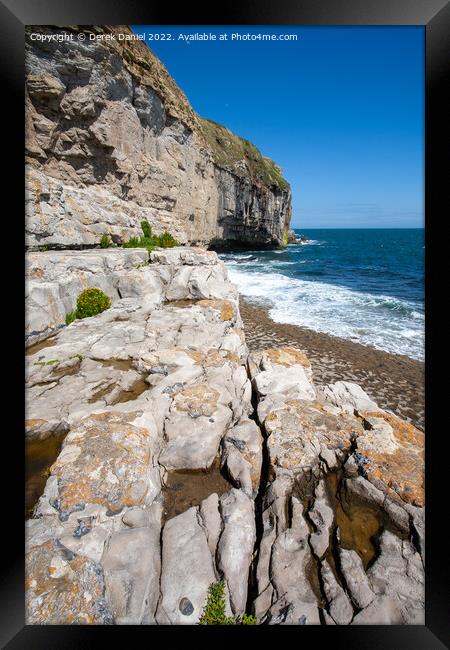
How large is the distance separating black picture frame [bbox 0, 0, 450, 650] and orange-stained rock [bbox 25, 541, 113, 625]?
0.17 metres

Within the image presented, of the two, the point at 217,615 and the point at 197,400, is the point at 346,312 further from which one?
the point at 217,615

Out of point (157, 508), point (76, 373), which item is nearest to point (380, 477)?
point (157, 508)

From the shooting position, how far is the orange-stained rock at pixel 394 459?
4090mm

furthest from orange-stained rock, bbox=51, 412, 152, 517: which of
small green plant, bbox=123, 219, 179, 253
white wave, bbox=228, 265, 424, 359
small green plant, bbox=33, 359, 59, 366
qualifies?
small green plant, bbox=123, 219, 179, 253

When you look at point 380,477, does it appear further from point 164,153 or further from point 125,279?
point 164,153

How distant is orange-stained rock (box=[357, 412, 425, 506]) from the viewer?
4090 millimetres

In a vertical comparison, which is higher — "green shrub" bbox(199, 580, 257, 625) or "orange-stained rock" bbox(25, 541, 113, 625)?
"orange-stained rock" bbox(25, 541, 113, 625)

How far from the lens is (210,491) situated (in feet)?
14.4

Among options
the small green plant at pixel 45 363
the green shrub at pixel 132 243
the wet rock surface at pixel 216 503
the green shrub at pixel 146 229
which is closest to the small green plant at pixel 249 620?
the wet rock surface at pixel 216 503

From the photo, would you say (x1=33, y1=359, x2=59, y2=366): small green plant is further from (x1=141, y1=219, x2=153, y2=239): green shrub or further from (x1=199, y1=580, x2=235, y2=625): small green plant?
(x1=141, y1=219, x2=153, y2=239): green shrub

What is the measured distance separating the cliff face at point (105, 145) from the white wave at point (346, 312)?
11.6 metres

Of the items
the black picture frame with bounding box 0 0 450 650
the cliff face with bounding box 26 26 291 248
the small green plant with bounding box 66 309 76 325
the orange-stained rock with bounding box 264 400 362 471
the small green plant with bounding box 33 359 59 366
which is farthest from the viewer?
the cliff face with bounding box 26 26 291 248

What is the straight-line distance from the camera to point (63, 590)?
287 centimetres
